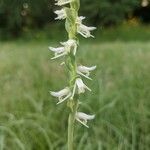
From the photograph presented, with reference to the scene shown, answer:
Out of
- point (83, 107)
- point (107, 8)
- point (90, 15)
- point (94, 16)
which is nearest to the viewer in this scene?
point (83, 107)

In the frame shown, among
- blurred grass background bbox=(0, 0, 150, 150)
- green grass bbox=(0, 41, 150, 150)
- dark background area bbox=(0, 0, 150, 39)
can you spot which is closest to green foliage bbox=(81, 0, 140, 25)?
dark background area bbox=(0, 0, 150, 39)

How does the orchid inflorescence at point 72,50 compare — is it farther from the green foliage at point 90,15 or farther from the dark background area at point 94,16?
the green foliage at point 90,15

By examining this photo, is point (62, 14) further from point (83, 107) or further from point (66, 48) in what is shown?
point (83, 107)

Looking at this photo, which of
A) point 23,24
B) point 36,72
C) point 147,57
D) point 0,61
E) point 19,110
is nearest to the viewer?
point 19,110

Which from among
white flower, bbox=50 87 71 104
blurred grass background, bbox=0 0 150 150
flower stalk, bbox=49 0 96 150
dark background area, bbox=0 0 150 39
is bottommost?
dark background area, bbox=0 0 150 39

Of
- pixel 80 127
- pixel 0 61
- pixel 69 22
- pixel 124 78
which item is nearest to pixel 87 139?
pixel 80 127

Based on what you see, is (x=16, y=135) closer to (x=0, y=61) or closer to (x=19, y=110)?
(x=19, y=110)

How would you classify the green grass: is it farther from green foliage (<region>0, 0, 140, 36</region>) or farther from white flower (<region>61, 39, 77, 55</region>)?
green foliage (<region>0, 0, 140, 36</region>)

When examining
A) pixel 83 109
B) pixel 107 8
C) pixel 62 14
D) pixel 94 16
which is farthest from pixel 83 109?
pixel 94 16
